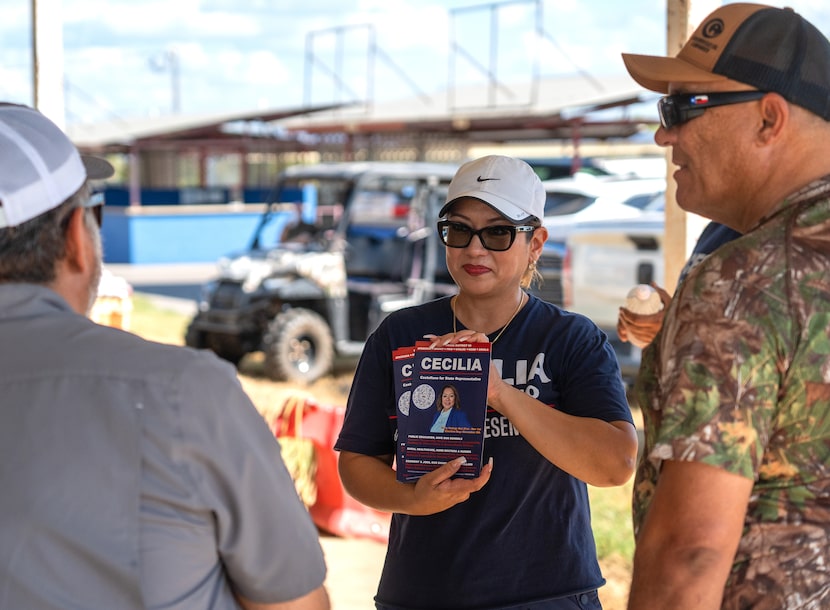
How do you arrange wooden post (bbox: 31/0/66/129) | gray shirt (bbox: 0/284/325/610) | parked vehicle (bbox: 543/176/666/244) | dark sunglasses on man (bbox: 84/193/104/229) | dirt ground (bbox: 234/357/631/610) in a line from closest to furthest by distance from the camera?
1. gray shirt (bbox: 0/284/325/610)
2. dark sunglasses on man (bbox: 84/193/104/229)
3. wooden post (bbox: 31/0/66/129)
4. dirt ground (bbox: 234/357/631/610)
5. parked vehicle (bbox: 543/176/666/244)

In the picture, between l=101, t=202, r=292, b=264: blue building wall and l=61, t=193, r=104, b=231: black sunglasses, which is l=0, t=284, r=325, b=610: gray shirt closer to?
l=61, t=193, r=104, b=231: black sunglasses

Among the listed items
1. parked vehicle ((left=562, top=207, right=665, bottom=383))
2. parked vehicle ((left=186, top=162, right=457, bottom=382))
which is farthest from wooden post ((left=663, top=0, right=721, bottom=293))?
parked vehicle ((left=186, top=162, right=457, bottom=382))

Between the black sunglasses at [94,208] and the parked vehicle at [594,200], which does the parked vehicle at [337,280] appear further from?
the black sunglasses at [94,208]

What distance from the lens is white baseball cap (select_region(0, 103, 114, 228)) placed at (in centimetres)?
141

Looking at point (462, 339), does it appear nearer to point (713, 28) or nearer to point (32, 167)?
point (713, 28)

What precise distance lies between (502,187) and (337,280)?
8214 mm

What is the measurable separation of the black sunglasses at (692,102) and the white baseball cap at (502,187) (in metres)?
0.74

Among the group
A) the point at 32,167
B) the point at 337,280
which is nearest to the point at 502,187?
the point at 32,167

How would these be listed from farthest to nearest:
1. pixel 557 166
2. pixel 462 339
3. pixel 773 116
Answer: pixel 557 166 → pixel 462 339 → pixel 773 116

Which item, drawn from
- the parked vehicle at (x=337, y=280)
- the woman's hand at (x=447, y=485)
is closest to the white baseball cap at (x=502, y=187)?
the woman's hand at (x=447, y=485)

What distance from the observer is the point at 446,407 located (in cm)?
206

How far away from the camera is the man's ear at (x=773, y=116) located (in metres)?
1.53

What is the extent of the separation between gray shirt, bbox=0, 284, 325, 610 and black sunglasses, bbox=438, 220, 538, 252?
1.10 meters

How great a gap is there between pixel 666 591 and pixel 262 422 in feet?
2.02
